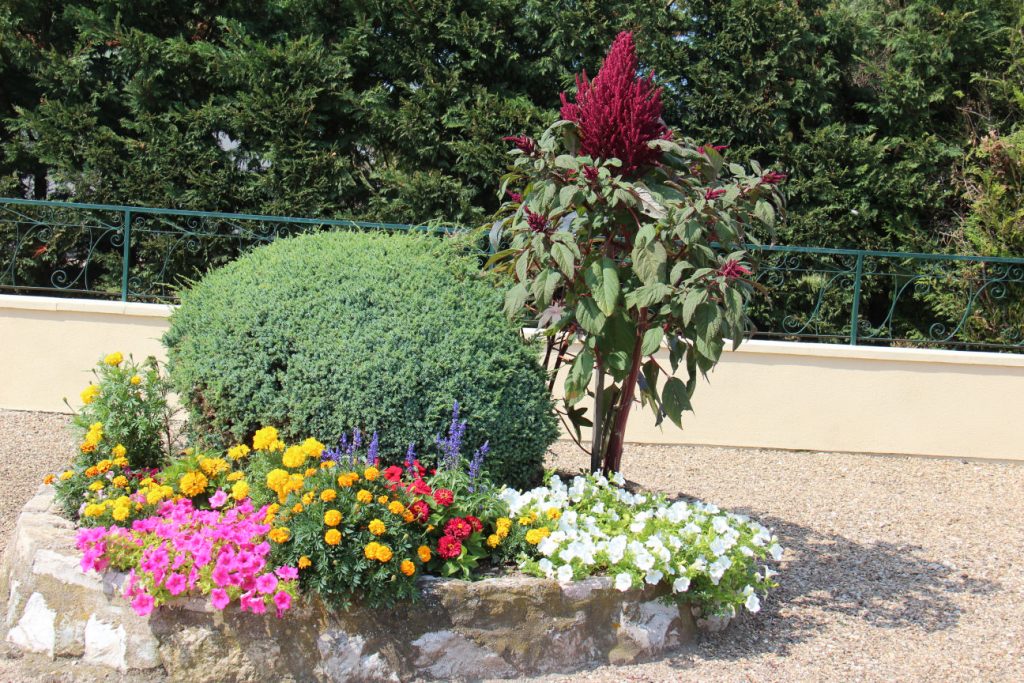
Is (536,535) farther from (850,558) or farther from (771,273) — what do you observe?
(771,273)

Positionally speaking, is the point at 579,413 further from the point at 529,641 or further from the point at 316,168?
the point at 316,168

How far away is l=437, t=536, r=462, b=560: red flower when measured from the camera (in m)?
3.02

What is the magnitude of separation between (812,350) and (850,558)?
79.7 inches

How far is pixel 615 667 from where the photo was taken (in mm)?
3084

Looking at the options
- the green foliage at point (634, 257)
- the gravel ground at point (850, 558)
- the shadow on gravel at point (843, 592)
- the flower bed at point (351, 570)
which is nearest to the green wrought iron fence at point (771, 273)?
the gravel ground at point (850, 558)

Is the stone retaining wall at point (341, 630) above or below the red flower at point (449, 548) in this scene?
below

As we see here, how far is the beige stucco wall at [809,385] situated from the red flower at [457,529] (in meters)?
3.23

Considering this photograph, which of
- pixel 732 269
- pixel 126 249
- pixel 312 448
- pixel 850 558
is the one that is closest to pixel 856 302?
pixel 850 558

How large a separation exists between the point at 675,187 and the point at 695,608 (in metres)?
1.58

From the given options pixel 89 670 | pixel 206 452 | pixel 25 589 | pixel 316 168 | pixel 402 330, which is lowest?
pixel 89 670

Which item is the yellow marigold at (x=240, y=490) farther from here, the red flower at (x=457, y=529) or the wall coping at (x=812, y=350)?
the wall coping at (x=812, y=350)

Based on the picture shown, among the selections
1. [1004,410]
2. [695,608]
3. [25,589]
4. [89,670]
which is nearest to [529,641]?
[695,608]

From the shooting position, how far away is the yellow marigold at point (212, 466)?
11.0 ft

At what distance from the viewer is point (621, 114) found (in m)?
3.42
